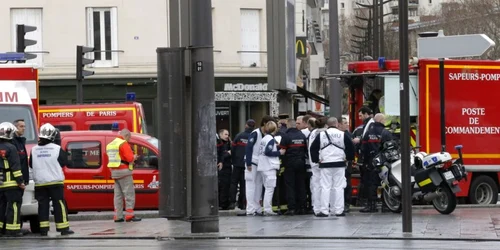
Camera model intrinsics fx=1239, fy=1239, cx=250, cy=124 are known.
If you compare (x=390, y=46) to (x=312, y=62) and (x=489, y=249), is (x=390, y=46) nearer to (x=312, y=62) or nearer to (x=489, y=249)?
(x=312, y=62)

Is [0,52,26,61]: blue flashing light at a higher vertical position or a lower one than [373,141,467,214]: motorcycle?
higher

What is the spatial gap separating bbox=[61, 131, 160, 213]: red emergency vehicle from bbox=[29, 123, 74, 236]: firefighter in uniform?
434cm

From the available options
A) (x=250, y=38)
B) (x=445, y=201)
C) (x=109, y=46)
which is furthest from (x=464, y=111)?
(x=109, y=46)

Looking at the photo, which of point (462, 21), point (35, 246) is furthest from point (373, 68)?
point (462, 21)

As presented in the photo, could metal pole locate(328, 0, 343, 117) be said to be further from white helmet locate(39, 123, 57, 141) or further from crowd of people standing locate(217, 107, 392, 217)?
white helmet locate(39, 123, 57, 141)

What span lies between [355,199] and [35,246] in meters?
8.59

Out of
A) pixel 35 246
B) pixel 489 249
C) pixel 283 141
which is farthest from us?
pixel 283 141

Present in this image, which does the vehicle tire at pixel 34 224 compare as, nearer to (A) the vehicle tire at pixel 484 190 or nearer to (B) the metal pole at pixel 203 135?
(B) the metal pole at pixel 203 135

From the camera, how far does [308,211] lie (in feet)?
73.3

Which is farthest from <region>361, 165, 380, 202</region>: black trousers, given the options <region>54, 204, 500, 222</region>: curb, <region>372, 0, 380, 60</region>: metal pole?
<region>372, 0, 380, 60</region>: metal pole

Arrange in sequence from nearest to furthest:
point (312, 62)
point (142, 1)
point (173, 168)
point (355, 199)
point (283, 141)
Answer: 1. point (173, 168)
2. point (283, 141)
3. point (355, 199)
4. point (142, 1)
5. point (312, 62)

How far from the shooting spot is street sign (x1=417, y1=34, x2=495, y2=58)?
20844 millimetres

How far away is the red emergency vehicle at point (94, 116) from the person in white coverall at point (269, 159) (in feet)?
26.1

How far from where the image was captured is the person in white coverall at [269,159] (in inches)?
845
